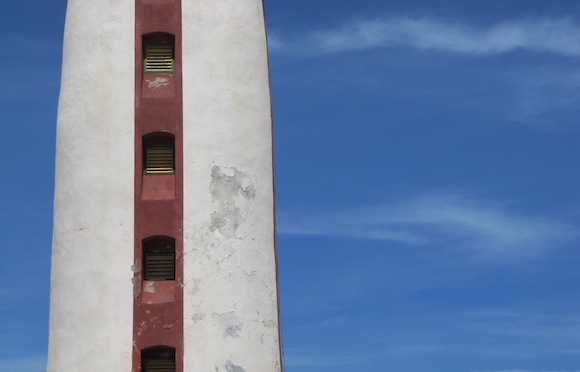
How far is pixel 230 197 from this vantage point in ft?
134

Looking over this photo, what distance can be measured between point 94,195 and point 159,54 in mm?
4813

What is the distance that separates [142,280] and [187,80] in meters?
6.02

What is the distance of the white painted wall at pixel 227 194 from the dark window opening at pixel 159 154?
26.3 inches

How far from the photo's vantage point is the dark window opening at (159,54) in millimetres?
42281

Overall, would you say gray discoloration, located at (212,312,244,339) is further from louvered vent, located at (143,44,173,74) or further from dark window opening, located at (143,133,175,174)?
louvered vent, located at (143,44,173,74)

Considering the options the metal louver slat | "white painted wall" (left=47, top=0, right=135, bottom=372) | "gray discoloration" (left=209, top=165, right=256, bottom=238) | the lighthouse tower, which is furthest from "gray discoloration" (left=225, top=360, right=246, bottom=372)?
"gray discoloration" (left=209, top=165, right=256, bottom=238)

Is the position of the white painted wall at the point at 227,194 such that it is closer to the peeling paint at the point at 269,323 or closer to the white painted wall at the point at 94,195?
the peeling paint at the point at 269,323

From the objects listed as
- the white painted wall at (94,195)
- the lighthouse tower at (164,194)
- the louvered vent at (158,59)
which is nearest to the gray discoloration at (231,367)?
the lighthouse tower at (164,194)

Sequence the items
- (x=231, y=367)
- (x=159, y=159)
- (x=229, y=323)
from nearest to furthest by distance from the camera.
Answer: (x=231, y=367)
(x=229, y=323)
(x=159, y=159)

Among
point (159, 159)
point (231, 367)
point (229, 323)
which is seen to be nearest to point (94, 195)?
point (159, 159)

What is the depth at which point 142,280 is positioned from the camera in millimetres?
40188

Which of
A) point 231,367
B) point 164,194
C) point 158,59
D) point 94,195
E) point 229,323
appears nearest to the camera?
point 231,367

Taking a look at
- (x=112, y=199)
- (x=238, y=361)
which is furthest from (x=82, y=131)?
(x=238, y=361)

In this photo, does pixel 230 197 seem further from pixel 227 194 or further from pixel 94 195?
pixel 94 195
